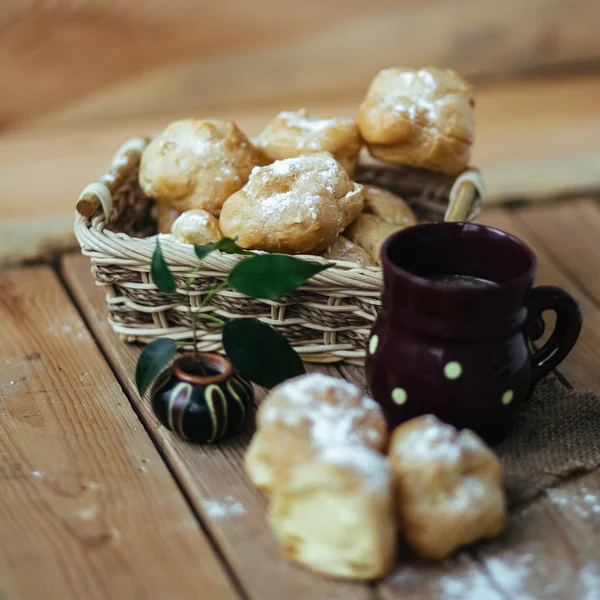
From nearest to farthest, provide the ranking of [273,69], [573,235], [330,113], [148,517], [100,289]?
[148,517] < [100,289] < [573,235] < [330,113] < [273,69]

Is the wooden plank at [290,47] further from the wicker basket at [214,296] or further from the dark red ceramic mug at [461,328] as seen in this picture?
the dark red ceramic mug at [461,328]

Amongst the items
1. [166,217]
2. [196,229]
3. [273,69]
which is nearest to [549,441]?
[196,229]

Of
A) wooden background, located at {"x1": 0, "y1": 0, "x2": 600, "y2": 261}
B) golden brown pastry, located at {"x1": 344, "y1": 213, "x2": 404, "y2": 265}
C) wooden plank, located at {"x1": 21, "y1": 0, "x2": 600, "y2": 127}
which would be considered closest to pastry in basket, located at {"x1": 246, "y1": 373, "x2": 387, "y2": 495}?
golden brown pastry, located at {"x1": 344, "y1": 213, "x2": 404, "y2": 265}

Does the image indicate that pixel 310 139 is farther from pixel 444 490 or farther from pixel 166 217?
pixel 444 490

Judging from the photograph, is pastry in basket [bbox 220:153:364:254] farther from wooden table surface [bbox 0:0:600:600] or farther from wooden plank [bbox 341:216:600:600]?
wooden plank [bbox 341:216:600:600]

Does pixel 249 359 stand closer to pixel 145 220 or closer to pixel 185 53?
pixel 145 220
